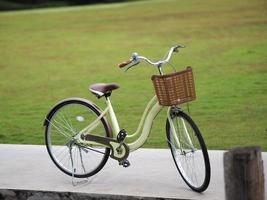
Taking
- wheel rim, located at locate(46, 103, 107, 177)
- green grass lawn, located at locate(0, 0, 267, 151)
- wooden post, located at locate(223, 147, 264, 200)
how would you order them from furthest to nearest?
1. green grass lawn, located at locate(0, 0, 267, 151)
2. wheel rim, located at locate(46, 103, 107, 177)
3. wooden post, located at locate(223, 147, 264, 200)

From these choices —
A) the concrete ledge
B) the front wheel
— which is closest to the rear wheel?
the concrete ledge

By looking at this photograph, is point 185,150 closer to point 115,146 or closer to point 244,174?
point 115,146

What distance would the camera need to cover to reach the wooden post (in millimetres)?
4039

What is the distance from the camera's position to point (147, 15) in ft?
77.0

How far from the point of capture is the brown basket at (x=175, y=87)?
5047 millimetres

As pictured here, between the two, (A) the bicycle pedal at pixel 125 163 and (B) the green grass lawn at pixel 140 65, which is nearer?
(A) the bicycle pedal at pixel 125 163

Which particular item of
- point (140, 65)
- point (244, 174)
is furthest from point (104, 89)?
point (140, 65)

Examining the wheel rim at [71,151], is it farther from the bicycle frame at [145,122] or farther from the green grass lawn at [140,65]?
the green grass lawn at [140,65]

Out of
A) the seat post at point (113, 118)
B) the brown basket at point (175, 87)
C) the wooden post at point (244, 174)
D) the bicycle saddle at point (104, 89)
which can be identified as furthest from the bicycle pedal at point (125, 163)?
the wooden post at point (244, 174)

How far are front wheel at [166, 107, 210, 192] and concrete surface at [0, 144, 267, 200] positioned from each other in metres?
0.09

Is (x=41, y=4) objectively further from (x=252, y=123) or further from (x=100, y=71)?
(x=252, y=123)

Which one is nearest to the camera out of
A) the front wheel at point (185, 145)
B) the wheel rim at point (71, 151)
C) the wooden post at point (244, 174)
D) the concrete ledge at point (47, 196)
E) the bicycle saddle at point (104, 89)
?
the wooden post at point (244, 174)

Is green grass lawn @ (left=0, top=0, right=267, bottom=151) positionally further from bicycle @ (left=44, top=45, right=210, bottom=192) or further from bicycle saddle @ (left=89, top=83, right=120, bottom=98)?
bicycle saddle @ (left=89, top=83, right=120, bottom=98)

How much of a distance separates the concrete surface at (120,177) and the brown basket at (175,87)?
0.71 meters
